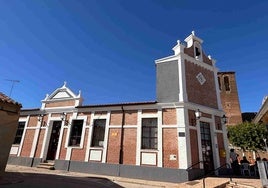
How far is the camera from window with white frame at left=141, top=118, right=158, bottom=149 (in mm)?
11734

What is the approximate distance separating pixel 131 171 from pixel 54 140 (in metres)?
7.50

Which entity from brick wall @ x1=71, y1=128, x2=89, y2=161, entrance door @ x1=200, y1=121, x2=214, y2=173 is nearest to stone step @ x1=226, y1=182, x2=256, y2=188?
entrance door @ x1=200, y1=121, x2=214, y2=173

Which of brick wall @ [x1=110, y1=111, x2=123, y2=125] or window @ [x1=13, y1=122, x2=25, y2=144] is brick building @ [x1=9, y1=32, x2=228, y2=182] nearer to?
brick wall @ [x1=110, y1=111, x2=123, y2=125]

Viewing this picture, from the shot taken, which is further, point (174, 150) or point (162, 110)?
point (162, 110)

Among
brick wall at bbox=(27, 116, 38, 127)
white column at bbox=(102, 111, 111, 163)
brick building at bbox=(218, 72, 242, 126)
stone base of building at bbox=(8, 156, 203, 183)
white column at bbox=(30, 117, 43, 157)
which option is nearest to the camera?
stone base of building at bbox=(8, 156, 203, 183)

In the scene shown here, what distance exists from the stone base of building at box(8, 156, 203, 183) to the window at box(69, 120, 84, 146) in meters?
1.42

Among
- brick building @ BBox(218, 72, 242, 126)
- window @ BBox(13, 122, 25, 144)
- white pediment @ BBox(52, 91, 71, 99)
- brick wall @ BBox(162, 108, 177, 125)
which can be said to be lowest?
window @ BBox(13, 122, 25, 144)

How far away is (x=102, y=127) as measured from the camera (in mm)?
13547

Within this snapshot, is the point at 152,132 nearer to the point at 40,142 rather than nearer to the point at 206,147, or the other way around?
the point at 206,147

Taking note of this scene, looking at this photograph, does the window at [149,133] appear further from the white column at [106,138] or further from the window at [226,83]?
the window at [226,83]

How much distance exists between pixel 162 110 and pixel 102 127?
466cm

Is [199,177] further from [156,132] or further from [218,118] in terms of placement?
[218,118]

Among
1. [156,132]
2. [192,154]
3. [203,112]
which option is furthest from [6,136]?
[203,112]

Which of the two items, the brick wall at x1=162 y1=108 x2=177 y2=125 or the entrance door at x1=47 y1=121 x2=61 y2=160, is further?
the entrance door at x1=47 y1=121 x2=61 y2=160
